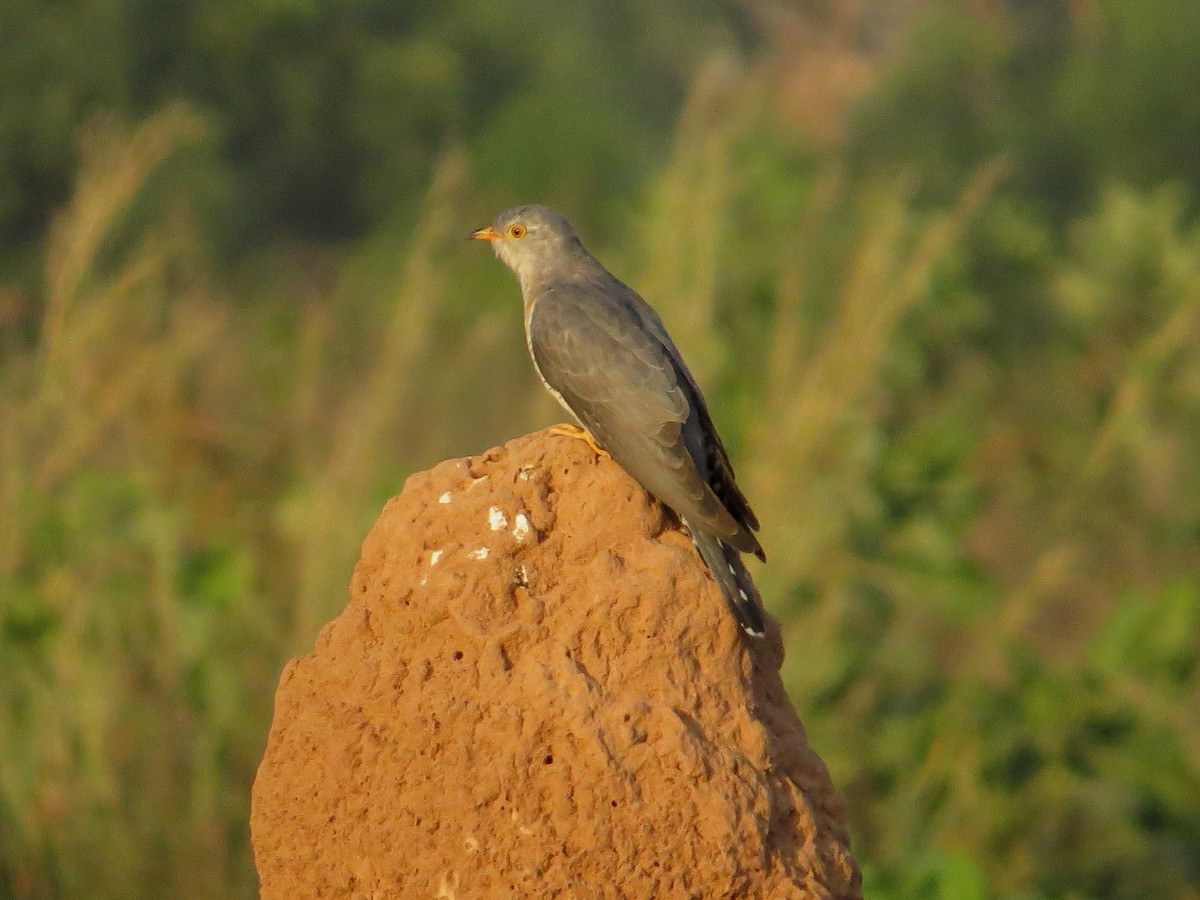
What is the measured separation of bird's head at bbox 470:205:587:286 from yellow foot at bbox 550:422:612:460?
1174 mm

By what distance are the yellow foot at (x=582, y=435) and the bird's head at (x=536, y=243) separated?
46.2 inches

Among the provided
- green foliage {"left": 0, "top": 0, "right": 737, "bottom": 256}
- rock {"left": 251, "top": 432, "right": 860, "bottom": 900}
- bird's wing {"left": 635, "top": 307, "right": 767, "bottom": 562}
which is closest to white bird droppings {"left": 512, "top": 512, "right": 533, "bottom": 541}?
rock {"left": 251, "top": 432, "right": 860, "bottom": 900}

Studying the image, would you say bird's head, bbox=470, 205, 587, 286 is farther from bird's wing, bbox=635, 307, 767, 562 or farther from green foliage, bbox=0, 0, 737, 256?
green foliage, bbox=0, 0, 737, 256

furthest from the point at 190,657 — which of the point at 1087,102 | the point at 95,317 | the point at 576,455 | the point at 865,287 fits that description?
the point at 1087,102

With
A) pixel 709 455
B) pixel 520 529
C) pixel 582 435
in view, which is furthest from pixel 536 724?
pixel 709 455

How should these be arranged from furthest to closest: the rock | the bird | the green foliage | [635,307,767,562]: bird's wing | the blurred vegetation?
the green foliage → the blurred vegetation → [635,307,767,562]: bird's wing → the bird → the rock

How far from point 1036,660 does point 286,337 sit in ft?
22.2

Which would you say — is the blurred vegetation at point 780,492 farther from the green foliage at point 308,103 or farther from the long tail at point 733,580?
the green foliage at point 308,103

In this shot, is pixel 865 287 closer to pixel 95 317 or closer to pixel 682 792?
pixel 95 317

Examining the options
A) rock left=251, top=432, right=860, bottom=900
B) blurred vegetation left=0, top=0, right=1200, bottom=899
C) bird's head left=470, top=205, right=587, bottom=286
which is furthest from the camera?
blurred vegetation left=0, top=0, right=1200, bottom=899

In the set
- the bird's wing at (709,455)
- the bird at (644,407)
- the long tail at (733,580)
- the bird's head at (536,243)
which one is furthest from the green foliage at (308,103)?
the long tail at (733,580)

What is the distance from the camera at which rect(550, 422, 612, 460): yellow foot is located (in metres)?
5.25

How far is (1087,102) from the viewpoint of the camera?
85.8 ft

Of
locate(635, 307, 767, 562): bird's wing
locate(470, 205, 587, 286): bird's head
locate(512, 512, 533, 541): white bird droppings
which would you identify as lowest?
locate(512, 512, 533, 541): white bird droppings
